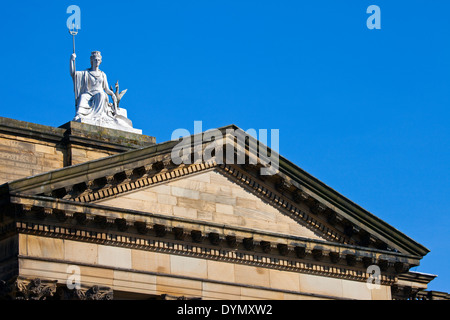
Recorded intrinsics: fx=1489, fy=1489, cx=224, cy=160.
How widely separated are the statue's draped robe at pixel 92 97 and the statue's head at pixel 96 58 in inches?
15.5

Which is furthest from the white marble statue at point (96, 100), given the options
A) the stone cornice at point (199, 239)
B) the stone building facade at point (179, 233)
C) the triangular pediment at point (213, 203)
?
the stone cornice at point (199, 239)

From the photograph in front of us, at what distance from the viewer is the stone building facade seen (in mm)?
43938

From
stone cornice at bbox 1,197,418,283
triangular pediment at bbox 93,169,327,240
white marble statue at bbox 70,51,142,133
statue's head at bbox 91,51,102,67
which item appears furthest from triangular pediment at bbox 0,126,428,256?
statue's head at bbox 91,51,102,67

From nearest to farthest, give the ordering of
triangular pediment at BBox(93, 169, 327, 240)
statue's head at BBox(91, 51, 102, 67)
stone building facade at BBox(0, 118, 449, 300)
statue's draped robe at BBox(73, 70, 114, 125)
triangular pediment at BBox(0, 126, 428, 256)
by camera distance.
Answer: stone building facade at BBox(0, 118, 449, 300), triangular pediment at BBox(0, 126, 428, 256), triangular pediment at BBox(93, 169, 327, 240), statue's draped robe at BBox(73, 70, 114, 125), statue's head at BBox(91, 51, 102, 67)

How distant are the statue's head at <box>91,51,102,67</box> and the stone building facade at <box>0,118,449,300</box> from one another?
470cm

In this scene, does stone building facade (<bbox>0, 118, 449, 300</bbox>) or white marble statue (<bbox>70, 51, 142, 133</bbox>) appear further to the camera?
white marble statue (<bbox>70, 51, 142, 133</bbox>)

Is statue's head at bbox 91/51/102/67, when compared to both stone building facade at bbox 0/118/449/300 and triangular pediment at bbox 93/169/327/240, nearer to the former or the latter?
stone building facade at bbox 0/118/449/300

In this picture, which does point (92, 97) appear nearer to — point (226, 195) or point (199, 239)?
point (226, 195)

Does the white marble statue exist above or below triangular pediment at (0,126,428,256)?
above

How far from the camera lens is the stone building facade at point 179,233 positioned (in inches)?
1730

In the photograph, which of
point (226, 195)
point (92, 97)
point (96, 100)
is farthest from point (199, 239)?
point (92, 97)

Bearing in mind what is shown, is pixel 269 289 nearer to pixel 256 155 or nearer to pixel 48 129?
pixel 256 155
